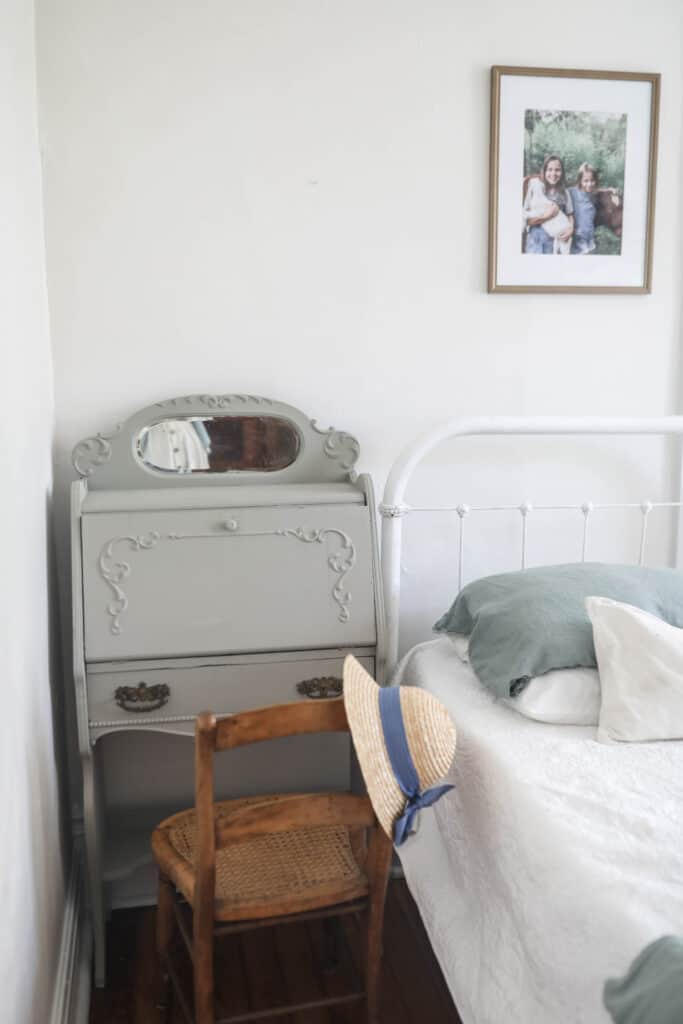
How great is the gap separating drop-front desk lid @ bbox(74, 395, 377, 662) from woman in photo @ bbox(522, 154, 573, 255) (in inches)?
33.5

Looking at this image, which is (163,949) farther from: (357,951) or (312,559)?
(312,559)

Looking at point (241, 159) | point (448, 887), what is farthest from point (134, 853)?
point (241, 159)

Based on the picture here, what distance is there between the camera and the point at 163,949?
1817 millimetres

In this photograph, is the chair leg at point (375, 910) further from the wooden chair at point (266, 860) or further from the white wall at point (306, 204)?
the white wall at point (306, 204)

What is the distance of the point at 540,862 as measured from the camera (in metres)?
1.32

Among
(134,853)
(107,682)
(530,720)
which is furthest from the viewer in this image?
(134,853)

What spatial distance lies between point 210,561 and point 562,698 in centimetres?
82

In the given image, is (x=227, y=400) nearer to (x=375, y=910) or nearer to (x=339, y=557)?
(x=339, y=557)

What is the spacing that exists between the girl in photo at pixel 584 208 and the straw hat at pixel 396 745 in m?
1.50

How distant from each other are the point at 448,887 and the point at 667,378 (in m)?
1.57

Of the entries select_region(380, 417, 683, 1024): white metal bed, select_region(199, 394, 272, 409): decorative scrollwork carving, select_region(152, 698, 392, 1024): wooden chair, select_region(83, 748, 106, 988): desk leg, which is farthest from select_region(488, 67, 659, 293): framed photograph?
select_region(83, 748, 106, 988): desk leg

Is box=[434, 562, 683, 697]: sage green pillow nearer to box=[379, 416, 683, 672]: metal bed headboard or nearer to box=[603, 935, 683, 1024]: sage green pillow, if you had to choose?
box=[379, 416, 683, 672]: metal bed headboard

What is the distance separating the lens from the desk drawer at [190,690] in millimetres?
1963

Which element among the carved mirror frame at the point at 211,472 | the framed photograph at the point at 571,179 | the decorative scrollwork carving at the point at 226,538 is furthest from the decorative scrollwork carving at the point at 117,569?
the framed photograph at the point at 571,179
